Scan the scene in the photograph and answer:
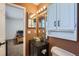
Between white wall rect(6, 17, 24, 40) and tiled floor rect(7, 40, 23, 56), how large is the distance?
8 cm

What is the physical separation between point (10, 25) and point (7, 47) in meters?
0.27

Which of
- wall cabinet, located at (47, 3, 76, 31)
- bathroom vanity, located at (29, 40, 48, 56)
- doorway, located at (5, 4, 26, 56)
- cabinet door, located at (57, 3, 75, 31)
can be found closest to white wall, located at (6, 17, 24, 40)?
doorway, located at (5, 4, 26, 56)

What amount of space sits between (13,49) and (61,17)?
0.69m

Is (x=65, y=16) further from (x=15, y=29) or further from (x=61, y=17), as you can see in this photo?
(x=15, y=29)

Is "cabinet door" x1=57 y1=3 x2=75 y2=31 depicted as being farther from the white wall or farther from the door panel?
the door panel

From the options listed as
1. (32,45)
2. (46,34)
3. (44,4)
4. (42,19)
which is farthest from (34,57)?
(44,4)

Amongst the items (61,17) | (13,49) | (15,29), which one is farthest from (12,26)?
(61,17)

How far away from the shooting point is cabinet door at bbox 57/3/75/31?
1.27 meters

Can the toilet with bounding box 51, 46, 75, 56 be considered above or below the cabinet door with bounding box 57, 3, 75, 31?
below

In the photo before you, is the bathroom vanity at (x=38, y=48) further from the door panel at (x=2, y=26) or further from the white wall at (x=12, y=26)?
the door panel at (x=2, y=26)

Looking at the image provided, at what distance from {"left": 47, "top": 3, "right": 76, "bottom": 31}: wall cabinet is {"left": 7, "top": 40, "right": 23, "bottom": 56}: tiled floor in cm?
43

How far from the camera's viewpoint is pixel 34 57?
4.42 ft

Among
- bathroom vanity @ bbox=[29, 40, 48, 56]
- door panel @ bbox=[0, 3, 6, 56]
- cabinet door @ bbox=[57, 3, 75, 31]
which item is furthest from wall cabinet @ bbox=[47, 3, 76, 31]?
door panel @ bbox=[0, 3, 6, 56]

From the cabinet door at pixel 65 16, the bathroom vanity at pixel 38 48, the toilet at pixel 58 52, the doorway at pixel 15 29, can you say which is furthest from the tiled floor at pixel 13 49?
the cabinet door at pixel 65 16
